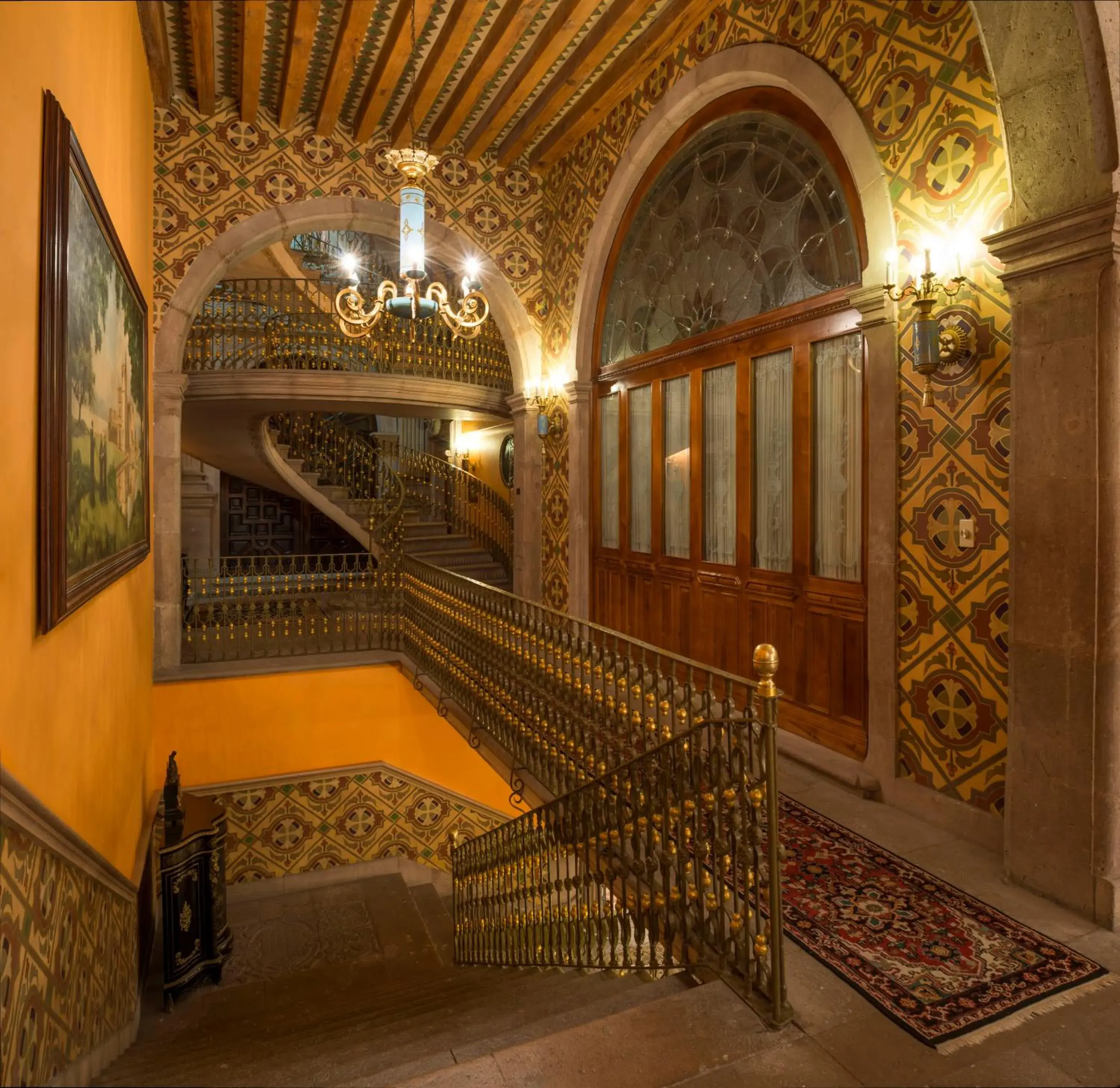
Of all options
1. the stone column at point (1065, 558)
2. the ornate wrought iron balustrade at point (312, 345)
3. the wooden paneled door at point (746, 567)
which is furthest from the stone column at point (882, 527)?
the ornate wrought iron balustrade at point (312, 345)

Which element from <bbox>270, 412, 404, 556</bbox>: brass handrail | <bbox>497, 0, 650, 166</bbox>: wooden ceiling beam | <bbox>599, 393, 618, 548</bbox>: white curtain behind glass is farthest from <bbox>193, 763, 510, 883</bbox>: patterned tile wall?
<bbox>497, 0, 650, 166</bbox>: wooden ceiling beam

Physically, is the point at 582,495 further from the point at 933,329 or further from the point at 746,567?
the point at 933,329

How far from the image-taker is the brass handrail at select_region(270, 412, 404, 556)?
36.4 feet

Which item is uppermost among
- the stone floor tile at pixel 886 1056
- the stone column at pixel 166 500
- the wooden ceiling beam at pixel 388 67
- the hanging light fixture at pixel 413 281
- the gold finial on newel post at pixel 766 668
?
the wooden ceiling beam at pixel 388 67

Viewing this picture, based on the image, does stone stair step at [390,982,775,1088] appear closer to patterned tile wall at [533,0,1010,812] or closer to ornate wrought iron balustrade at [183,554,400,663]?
patterned tile wall at [533,0,1010,812]

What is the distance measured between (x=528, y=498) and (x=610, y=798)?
16.6 feet

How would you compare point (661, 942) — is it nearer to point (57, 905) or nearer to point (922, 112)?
point (57, 905)

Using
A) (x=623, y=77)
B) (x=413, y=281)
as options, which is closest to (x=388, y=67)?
(x=623, y=77)

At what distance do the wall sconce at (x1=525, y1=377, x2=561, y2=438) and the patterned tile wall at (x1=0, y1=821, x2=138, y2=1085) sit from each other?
229 inches

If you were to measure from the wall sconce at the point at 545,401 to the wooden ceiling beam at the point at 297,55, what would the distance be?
3.39 meters

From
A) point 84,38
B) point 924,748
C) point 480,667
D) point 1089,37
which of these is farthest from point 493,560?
point 1089,37

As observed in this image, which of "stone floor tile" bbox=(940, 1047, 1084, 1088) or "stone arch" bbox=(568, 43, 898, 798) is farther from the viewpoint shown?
"stone arch" bbox=(568, 43, 898, 798)

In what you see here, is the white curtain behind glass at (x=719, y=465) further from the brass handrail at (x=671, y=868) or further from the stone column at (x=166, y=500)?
the stone column at (x=166, y=500)

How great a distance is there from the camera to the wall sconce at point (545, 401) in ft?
26.0
